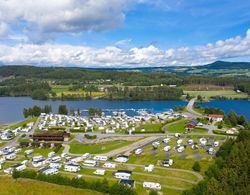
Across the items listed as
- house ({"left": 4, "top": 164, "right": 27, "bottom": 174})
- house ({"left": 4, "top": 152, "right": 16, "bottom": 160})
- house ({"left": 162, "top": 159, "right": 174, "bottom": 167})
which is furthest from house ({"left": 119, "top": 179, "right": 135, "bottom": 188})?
house ({"left": 4, "top": 152, "right": 16, "bottom": 160})

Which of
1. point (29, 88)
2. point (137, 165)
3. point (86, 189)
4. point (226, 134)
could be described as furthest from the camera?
point (29, 88)

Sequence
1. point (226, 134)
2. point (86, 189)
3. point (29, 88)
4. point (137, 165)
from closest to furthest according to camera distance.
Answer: point (86, 189), point (137, 165), point (226, 134), point (29, 88)

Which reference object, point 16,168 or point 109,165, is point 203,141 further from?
point 16,168

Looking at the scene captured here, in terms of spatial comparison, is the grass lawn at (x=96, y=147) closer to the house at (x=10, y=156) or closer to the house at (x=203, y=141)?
the house at (x=10, y=156)

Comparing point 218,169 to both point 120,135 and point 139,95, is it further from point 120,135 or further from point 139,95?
point 139,95

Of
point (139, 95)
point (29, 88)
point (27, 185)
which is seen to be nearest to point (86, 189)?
point (27, 185)

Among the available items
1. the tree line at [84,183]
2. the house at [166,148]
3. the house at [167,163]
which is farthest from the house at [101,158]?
the tree line at [84,183]
